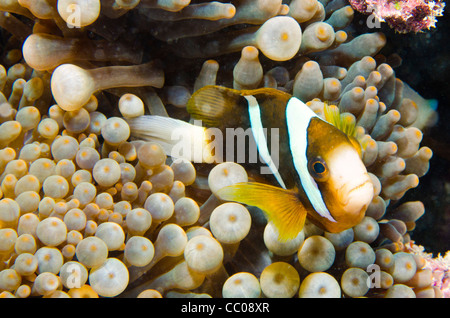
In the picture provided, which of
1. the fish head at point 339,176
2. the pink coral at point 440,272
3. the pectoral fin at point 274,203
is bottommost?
the pink coral at point 440,272

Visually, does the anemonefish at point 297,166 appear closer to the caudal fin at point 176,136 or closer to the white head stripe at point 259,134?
the white head stripe at point 259,134

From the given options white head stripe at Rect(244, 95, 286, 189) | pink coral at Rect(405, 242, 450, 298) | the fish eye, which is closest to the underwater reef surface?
pink coral at Rect(405, 242, 450, 298)

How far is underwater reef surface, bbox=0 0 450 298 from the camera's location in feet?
3.25

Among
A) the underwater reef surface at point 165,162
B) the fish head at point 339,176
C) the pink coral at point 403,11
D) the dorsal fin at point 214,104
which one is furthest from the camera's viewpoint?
the pink coral at point 403,11

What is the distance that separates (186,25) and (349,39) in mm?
807

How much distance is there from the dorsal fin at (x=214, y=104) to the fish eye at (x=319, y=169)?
1.10 feet

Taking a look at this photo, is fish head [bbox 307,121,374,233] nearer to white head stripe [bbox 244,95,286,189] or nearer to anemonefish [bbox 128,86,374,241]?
anemonefish [bbox 128,86,374,241]

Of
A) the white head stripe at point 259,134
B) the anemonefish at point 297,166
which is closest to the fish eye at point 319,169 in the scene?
the anemonefish at point 297,166

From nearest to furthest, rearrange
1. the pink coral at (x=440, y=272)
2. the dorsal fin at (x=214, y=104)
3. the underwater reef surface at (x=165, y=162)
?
the underwater reef surface at (x=165, y=162), the dorsal fin at (x=214, y=104), the pink coral at (x=440, y=272)

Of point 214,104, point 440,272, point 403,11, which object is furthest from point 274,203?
point 403,11

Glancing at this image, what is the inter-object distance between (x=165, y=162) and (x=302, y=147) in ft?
1.77

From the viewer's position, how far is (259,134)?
1098 mm

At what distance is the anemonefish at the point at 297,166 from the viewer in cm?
90

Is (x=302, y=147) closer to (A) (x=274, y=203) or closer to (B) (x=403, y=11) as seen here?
(A) (x=274, y=203)
